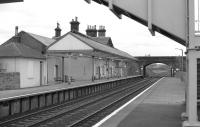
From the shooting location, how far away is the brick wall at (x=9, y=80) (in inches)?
1036

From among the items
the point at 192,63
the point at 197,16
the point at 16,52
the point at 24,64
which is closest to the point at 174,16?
the point at 197,16

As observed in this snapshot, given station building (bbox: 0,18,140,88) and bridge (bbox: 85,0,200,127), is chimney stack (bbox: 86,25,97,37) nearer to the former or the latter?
station building (bbox: 0,18,140,88)

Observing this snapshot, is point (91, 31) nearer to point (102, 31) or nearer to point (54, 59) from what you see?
point (102, 31)

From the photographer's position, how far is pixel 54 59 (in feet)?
135

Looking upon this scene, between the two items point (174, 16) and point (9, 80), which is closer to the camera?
point (174, 16)

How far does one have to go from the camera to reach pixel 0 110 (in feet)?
52.0

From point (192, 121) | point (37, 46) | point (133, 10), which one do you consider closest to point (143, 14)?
point (133, 10)

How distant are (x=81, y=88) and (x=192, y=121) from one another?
64.2 feet

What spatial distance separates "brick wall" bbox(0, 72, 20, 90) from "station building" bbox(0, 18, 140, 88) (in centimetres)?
143

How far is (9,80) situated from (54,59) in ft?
45.6

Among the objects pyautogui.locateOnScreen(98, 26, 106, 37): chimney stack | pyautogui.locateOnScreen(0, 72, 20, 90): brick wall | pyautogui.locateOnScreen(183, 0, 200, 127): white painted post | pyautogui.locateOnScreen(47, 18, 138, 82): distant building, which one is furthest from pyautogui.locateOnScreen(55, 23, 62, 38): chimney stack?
pyautogui.locateOnScreen(183, 0, 200, 127): white painted post

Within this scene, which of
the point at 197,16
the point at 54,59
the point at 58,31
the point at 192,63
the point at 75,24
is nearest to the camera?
the point at 197,16

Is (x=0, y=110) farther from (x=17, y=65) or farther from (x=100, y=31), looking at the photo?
(x=100, y=31)

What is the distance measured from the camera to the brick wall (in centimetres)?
2631
